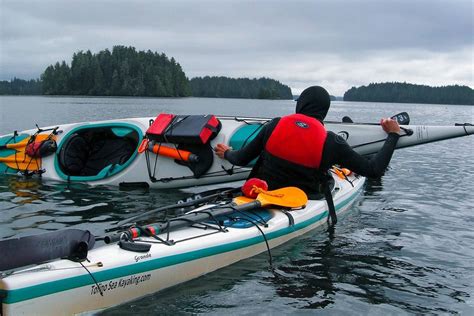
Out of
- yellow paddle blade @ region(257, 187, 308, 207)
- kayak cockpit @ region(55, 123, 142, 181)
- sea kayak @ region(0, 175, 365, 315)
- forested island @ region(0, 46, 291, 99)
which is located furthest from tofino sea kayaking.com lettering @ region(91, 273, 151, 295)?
forested island @ region(0, 46, 291, 99)

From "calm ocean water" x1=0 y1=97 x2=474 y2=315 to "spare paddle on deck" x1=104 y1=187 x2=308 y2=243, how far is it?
1.65 ft

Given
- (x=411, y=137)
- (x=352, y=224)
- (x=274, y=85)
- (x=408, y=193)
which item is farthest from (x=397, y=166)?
(x=274, y=85)

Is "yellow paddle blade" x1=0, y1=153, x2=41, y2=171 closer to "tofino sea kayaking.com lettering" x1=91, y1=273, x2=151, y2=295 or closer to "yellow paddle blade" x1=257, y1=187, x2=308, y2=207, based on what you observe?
"yellow paddle blade" x1=257, y1=187, x2=308, y2=207

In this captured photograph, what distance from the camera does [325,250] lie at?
5.82m

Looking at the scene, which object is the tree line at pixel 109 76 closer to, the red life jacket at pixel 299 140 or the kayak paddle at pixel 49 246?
the red life jacket at pixel 299 140

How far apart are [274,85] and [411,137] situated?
463 ft

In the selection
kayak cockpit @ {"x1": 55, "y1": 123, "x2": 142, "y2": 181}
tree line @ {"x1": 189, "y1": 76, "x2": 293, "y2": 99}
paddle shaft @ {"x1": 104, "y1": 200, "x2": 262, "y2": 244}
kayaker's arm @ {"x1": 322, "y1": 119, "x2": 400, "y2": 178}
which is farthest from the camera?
tree line @ {"x1": 189, "y1": 76, "x2": 293, "y2": 99}

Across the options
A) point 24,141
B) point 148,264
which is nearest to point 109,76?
point 24,141

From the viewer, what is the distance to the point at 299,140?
5.72 metres

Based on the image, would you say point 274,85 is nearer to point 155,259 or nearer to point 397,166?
point 397,166

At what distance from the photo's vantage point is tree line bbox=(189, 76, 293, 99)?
132125 mm

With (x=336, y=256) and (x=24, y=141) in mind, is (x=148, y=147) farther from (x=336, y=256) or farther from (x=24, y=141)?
(x=336, y=256)

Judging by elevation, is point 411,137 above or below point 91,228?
above

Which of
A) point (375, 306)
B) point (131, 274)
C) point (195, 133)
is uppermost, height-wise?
point (195, 133)
